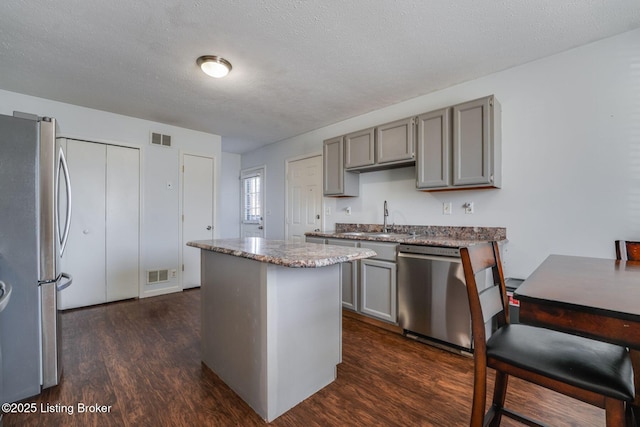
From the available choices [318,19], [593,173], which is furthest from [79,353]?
[593,173]

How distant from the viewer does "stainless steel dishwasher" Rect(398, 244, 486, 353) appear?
89.4 inches

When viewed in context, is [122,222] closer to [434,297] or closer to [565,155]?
[434,297]

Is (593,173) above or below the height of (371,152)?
below

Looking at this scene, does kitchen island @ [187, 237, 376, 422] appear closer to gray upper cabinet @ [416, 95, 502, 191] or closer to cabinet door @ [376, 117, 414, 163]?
gray upper cabinet @ [416, 95, 502, 191]

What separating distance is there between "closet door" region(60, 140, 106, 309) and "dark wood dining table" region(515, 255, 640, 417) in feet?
14.3

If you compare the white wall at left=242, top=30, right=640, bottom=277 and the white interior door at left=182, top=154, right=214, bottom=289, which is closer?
the white wall at left=242, top=30, right=640, bottom=277

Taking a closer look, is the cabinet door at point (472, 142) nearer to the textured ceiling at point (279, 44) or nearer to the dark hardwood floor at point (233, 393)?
the textured ceiling at point (279, 44)

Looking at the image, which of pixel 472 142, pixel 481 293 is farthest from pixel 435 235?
pixel 481 293

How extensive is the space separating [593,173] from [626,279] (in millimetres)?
1599

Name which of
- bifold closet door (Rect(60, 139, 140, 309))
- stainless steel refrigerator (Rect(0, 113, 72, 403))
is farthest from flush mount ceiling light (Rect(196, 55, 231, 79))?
bifold closet door (Rect(60, 139, 140, 309))

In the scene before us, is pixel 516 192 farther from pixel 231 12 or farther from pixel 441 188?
pixel 231 12

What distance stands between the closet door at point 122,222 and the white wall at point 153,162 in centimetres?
10

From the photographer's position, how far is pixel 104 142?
361 centimetres

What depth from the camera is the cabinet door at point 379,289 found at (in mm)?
2709
